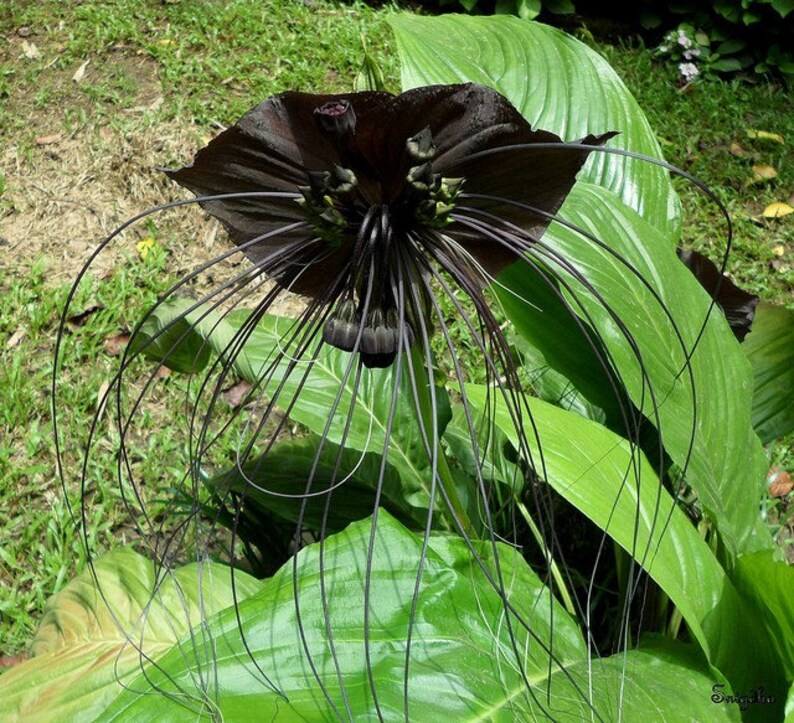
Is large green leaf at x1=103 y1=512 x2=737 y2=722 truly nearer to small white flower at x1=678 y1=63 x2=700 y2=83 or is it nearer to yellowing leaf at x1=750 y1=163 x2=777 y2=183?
yellowing leaf at x1=750 y1=163 x2=777 y2=183

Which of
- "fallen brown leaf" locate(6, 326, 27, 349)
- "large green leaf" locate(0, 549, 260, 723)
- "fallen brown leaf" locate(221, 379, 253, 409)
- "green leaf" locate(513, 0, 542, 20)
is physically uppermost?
"green leaf" locate(513, 0, 542, 20)

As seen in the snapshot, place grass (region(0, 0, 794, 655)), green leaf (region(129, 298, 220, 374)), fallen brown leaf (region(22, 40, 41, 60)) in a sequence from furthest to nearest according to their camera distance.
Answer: fallen brown leaf (region(22, 40, 41, 60)) < grass (region(0, 0, 794, 655)) < green leaf (region(129, 298, 220, 374))

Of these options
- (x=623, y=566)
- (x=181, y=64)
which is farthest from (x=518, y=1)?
(x=623, y=566)

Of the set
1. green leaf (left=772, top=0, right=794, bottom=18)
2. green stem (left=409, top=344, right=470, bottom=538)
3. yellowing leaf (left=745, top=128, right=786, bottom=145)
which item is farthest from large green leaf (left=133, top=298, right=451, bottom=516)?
green leaf (left=772, top=0, right=794, bottom=18)

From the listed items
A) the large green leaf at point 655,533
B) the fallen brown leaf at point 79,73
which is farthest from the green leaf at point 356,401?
the fallen brown leaf at point 79,73

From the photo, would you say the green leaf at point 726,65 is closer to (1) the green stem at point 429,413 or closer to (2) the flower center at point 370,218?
(1) the green stem at point 429,413

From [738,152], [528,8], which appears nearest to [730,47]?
[738,152]
